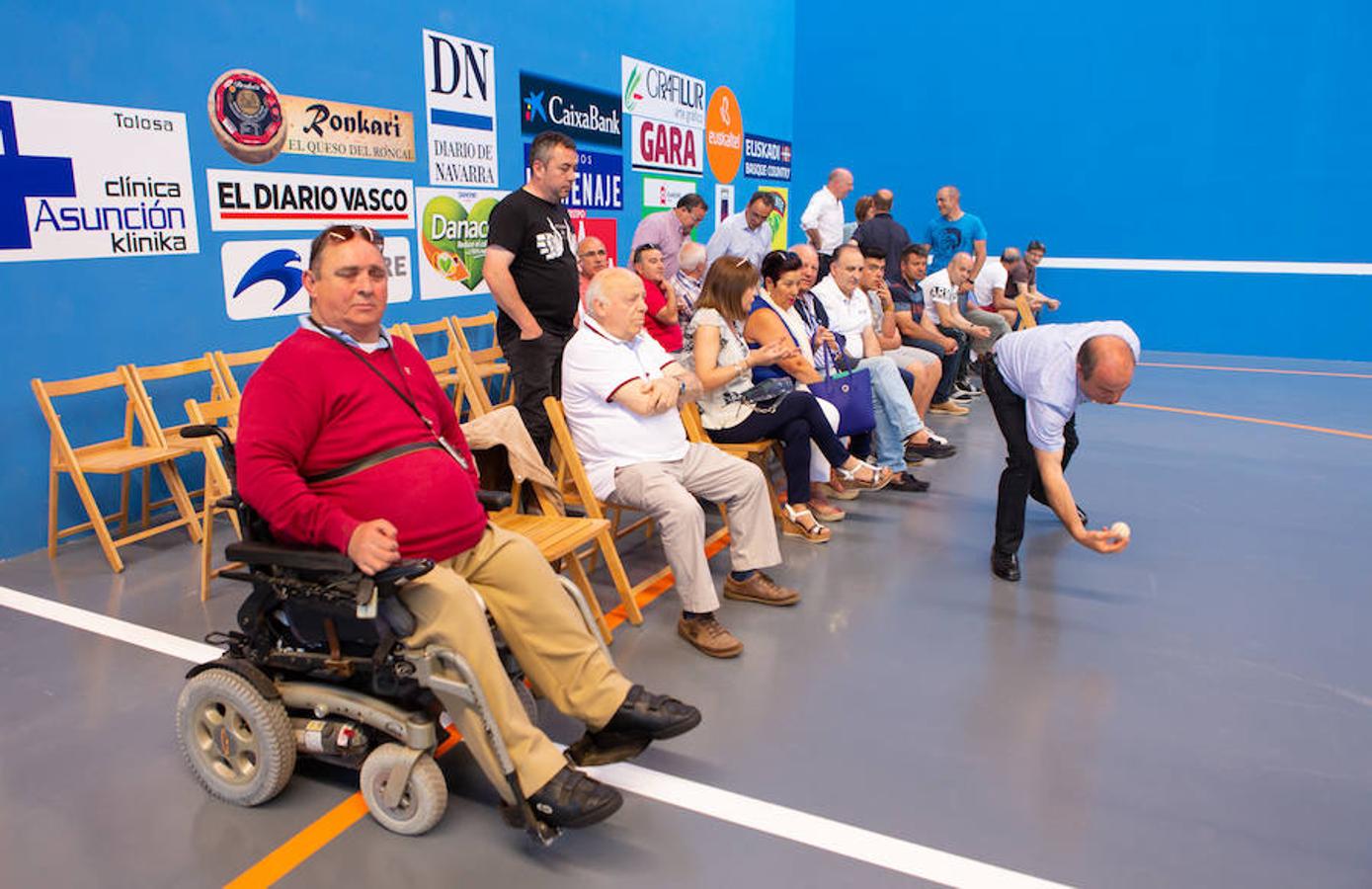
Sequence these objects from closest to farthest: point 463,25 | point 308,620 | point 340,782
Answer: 1. point 308,620
2. point 340,782
3. point 463,25

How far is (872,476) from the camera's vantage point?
4762mm

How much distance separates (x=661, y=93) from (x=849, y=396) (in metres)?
4.95

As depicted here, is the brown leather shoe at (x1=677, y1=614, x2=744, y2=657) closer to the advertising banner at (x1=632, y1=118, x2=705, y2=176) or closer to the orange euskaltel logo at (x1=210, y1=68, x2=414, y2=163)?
the orange euskaltel logo at (x1=210, y1=68, x2=414, y2=163)

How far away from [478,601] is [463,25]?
16.7 feet

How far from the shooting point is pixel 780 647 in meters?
3.28

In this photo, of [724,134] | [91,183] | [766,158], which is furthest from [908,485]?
[766,158]

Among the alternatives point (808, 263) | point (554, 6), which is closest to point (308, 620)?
point (808, 263)

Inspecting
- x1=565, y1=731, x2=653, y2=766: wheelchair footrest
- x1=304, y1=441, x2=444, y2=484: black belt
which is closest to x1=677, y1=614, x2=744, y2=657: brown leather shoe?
x1=565, y1=731, x2=653, y2=766: wheelchair footrest

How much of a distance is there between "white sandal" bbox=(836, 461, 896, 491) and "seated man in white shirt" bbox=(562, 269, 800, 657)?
3.49 ft

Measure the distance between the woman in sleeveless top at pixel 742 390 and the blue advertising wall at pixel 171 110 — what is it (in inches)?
98.3

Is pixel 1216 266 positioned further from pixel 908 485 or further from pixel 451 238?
pixel 451 238

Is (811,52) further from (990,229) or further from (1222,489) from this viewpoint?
(1222,489)

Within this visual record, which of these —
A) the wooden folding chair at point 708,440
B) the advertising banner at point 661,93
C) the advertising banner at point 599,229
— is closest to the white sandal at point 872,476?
the wooden folding chair at point 708,440

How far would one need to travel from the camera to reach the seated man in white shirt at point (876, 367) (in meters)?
5.15
